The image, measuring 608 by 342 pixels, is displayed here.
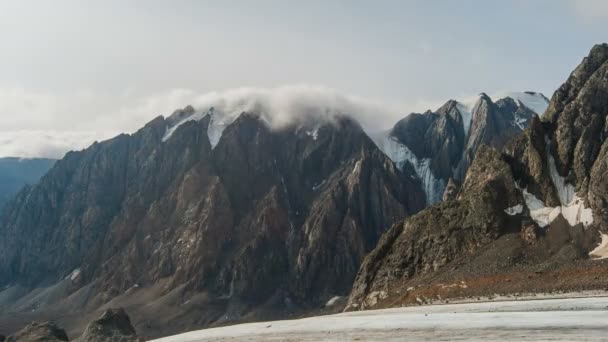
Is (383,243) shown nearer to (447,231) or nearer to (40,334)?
(447,231)

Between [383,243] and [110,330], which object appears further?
[383,243]

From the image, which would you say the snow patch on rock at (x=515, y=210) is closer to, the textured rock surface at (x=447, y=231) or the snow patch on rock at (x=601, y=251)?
the textured rock surface at (x=447, y=231)

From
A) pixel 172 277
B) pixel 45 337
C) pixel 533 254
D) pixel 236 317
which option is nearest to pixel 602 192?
pixel 533 254

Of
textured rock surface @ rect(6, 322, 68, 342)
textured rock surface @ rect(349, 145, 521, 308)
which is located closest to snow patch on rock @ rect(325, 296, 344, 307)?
textured rock surface @ rect(349, 145, 521, 308)

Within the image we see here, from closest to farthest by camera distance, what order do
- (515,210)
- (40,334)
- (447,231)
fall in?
1. (40,334)
2. (515,210)
3. (447,231)

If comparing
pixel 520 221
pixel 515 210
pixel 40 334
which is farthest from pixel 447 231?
pixel 40 334

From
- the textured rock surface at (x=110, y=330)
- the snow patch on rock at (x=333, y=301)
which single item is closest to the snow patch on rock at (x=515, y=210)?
the textured rock surface at (x=110, y=330)

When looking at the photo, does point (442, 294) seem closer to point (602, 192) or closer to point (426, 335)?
point (602, 192)

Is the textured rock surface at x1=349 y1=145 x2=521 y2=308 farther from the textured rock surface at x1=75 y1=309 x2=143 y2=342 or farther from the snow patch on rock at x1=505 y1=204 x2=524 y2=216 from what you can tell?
the textured rock surface at x1=75 y1=309 x2=143 y2=342
